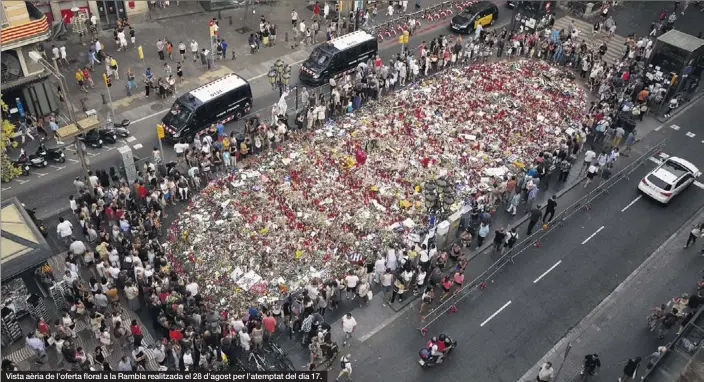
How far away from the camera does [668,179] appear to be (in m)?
28.7

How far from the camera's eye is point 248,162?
2942 centimetres

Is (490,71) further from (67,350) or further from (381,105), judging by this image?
(67,350)

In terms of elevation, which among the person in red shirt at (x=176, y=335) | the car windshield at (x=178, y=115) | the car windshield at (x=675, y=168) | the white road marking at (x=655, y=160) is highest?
the car windshield at (x=675, y=168)

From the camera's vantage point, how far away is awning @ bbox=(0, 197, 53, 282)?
20281 mm

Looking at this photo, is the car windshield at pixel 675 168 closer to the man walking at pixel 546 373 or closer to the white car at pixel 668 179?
the white car at pixel 668 179

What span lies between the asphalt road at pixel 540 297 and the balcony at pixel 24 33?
839 inches

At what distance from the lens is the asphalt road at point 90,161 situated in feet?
89.0

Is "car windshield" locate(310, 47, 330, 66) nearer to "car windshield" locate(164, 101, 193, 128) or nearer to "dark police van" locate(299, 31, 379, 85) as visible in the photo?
"dark police van" locate(299, 31, 379, 85)

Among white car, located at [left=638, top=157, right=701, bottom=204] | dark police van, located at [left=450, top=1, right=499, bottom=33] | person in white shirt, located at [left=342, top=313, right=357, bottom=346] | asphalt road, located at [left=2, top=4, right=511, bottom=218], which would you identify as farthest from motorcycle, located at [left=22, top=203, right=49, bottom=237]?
dark police van, located at [left=450, top=1, right=499, bottom=33]

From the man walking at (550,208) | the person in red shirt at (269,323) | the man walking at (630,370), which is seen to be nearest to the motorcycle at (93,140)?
the person in red shirt at (269,323)

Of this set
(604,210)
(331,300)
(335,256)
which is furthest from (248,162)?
(604,210)

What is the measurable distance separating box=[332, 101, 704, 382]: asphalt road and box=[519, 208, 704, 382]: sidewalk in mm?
325

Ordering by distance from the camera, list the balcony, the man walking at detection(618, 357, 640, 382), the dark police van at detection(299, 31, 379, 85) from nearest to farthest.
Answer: the man walking at detection(618, 357, 640, 382), the balcony, the dark police van at detection(299, 31, 379, 85)

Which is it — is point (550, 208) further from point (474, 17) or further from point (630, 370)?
point (474, 17)
